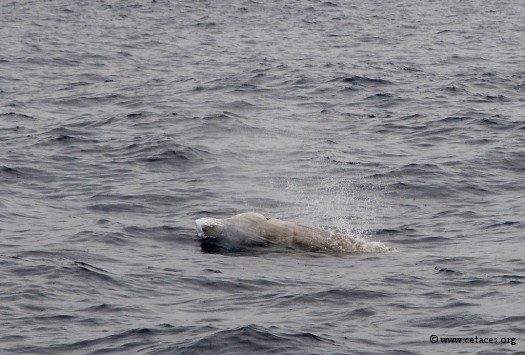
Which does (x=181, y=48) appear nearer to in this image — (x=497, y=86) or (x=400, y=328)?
(x=497, y=86)

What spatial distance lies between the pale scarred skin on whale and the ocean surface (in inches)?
10.7

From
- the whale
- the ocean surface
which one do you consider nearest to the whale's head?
the whale

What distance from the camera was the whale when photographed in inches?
806

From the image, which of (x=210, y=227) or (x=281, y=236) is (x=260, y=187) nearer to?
(x=210, y=227)

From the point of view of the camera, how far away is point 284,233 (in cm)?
2059

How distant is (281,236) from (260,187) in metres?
4.59

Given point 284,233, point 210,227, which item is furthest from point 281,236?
point 210,227

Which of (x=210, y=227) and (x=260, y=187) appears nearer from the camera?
(x=210, y=227)

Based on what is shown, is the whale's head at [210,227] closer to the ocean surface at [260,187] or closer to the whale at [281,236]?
the whale at [281,236]

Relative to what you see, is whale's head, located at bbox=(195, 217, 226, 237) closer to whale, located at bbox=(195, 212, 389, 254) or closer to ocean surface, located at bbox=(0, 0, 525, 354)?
whale, located at bbox=(195, 212, 389, 254)

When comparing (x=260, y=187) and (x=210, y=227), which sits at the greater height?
(x=210, y=227)

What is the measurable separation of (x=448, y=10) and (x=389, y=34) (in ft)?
35.7

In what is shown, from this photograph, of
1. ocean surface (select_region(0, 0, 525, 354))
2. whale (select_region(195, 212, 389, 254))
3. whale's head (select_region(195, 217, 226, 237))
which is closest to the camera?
ocean surface (select_region(0, 0, 525, 354))

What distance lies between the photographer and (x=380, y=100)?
3569cm
